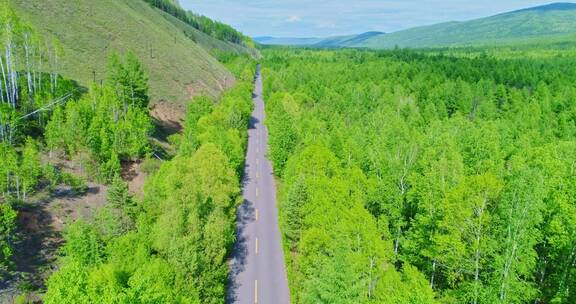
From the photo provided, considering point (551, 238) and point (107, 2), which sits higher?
point (107, 2)

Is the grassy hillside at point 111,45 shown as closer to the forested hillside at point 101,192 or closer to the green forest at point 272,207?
the forested hillside at point 101,192

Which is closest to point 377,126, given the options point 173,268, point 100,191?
point 100,191

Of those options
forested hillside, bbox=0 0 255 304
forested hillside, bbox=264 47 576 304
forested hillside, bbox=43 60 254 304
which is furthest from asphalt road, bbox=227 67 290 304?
forested hillside, bbox=43 60 254 304

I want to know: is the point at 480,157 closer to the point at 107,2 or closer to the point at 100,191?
the point at 100,191

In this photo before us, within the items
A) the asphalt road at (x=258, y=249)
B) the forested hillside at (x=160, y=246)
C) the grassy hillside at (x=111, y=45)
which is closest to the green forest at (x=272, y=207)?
the forested hillside at (x=160, y=246)

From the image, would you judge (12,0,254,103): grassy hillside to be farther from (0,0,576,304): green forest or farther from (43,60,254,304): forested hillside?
(43,60,254,304): forested hillside
